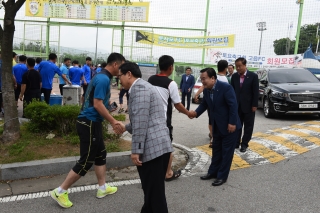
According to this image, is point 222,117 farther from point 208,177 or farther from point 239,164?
point 239,164

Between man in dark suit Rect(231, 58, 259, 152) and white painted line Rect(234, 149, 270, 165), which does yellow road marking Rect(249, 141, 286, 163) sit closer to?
white painted line Rect(234, 149, 270, 165)

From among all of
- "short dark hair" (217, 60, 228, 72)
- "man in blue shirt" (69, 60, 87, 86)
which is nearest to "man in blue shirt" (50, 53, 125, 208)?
"short dark hair" (217, 60, 228, 72)

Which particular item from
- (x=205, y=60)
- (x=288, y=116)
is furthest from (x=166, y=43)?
(x=288, y=116)

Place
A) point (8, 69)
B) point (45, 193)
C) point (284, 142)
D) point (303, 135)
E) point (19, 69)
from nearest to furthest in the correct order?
1. point (45, 193)
2. point (8, 69)
3. point (284, 142)
4. point (303, 135)
5. point (19, 69)

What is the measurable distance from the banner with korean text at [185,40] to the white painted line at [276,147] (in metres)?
9.42

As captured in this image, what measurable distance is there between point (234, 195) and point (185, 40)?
1267 centimetres

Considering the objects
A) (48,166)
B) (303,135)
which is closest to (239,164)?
(303,135)

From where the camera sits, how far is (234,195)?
12.3ft

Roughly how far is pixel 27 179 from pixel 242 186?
3.08m

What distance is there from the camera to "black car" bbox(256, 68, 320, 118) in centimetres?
846

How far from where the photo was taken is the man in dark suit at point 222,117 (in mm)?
4023

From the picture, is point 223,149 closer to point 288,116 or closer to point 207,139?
point 207,139

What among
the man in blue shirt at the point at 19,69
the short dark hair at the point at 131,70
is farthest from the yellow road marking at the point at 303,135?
the man in blue shirt at the point at 19,69

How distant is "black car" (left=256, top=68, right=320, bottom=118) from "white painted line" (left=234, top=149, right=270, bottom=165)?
366cm
